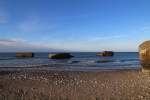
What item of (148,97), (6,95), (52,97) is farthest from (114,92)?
(6,95)

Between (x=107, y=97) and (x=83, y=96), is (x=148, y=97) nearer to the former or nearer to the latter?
(x=107, y=97)

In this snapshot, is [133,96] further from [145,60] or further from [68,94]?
[145,60]

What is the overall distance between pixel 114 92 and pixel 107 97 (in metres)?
1.46

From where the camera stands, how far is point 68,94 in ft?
38.8

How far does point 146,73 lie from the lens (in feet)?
78.8

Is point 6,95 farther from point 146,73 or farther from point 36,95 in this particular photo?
point 146,73

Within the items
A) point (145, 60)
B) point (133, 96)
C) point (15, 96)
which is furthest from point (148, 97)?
point (145, 60)

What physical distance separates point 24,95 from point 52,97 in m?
1.42

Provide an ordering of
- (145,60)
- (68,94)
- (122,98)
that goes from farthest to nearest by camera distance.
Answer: (145,60) → (68,94) → (122,98)

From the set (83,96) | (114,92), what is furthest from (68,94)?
(114,92)

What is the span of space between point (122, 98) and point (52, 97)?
3232mm

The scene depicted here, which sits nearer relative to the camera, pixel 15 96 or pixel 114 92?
pixel 15 96

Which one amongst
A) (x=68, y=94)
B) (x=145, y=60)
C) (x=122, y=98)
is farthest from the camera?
(x=145, y=60)

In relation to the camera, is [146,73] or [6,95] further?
[146,73]
